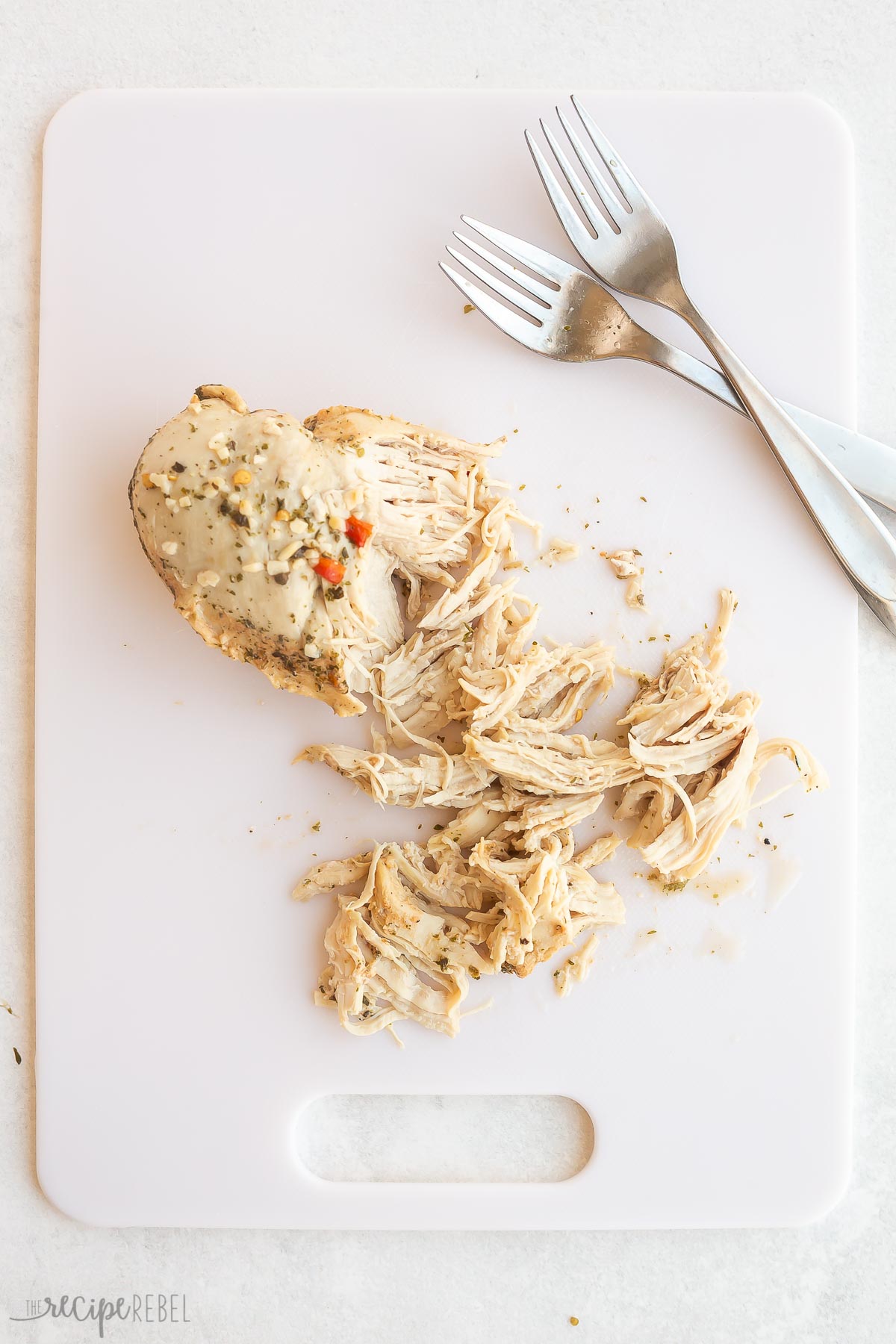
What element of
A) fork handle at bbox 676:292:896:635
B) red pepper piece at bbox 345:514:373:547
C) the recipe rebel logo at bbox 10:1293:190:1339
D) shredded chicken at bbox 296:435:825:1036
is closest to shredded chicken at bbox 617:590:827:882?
shredded chicken at bbox 296:435:825:1036

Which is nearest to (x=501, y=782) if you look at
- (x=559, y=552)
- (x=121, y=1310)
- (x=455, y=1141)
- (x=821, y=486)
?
(x=559, y=552)

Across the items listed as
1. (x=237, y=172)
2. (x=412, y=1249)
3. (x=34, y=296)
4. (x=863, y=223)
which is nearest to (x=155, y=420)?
(x=34, y=296)

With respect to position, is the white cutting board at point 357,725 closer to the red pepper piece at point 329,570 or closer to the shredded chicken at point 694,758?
the shredded chicken at point 694,758

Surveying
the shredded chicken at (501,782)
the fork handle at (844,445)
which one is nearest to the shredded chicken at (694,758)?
the shredded chicken at (501,782)

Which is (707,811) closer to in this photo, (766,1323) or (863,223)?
(766,1323)

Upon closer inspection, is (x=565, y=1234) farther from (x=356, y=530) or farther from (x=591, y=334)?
(x=591, y=334)

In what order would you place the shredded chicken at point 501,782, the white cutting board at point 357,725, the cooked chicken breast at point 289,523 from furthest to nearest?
the white cutting board at point 357,725, the shredded chicken at point 501,782, the cooked chicken breast at point 289,523
